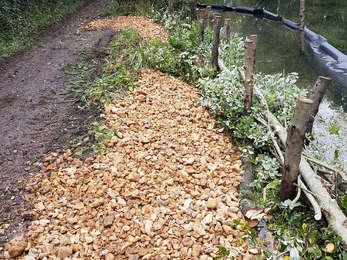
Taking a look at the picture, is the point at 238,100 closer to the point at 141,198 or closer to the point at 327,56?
the point at 141,198

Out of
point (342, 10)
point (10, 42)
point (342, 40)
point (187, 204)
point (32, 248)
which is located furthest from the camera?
point (342, 10)

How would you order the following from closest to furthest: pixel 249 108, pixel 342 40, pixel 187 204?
pixel 187 204
pixel 249 108
pixel 342 40

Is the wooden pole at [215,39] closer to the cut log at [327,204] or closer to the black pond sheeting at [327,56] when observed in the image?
the cut log at [327,204]

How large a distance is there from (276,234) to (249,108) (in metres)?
1.93

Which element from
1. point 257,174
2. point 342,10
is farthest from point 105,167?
point 342,10

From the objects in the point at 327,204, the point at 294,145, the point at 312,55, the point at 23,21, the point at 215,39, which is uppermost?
the point at 215,39

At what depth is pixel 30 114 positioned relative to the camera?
175 inches

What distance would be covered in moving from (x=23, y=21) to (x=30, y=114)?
6.00 m

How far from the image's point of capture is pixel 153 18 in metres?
10.4

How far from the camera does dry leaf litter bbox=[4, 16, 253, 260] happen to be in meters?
2.43

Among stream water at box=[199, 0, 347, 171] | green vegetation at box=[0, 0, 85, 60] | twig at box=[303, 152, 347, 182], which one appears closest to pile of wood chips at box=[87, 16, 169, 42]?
green vegetation at box=[0, 0, 85, 60]

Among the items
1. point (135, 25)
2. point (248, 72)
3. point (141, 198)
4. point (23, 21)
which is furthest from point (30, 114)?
point (23, 21)

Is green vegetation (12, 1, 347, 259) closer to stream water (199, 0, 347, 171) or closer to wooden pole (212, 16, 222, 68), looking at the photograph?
wooden pole (212, 16, 222, 68)

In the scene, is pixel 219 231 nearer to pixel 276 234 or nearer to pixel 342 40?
Answer: pixel 276 234
